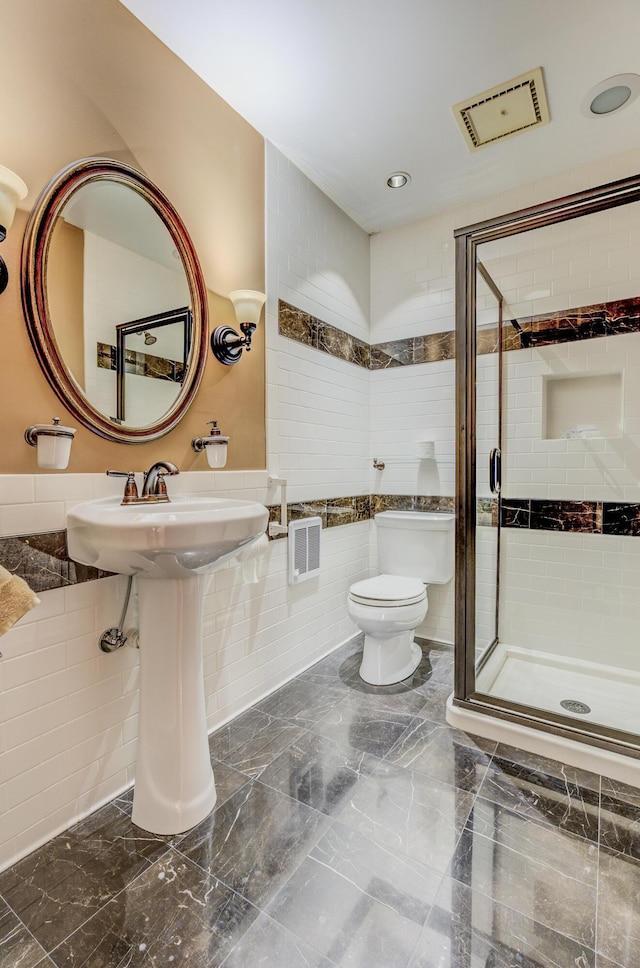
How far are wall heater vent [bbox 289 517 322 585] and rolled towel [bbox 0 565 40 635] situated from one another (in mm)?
1370

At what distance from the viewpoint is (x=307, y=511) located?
93.1 inches

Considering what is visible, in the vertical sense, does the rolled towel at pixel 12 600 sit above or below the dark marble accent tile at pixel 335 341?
below

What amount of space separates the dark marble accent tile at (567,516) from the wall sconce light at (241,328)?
169cm

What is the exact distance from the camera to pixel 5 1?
1185 millimetres

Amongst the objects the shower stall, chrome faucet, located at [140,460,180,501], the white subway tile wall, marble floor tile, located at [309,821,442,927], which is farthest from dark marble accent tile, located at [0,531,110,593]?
the shower stall

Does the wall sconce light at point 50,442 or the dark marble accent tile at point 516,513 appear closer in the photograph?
the wall sconce light at point 50,442

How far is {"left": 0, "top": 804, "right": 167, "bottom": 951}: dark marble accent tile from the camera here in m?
1.07

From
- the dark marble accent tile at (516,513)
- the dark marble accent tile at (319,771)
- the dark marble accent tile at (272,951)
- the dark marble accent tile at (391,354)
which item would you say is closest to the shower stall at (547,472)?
the dark marble accent tile at (516,513)

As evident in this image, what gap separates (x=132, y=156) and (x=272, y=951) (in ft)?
7.38

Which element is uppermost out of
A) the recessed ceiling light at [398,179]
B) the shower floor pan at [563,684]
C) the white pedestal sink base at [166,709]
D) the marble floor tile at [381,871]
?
the recessed ceiling light at [398,179]

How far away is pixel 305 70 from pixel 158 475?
1.66m

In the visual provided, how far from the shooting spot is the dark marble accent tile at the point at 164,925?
98 centimetres

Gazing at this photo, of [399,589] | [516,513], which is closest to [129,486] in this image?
[399,589]

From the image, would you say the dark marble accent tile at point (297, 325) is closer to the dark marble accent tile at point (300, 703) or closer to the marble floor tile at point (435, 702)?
the dark marble accent tile at point (300, 703)
